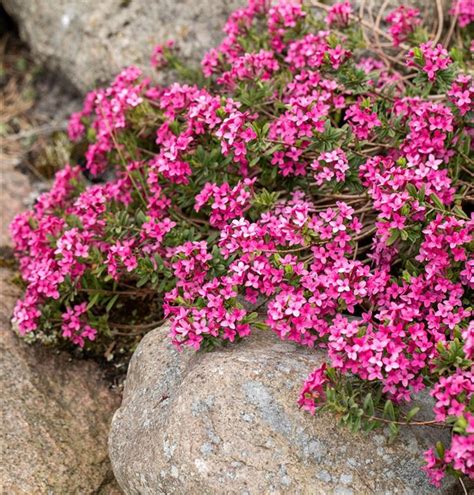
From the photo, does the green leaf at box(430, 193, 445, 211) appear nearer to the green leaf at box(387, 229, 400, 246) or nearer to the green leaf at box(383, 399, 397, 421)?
the green leaf at box(387, 229, 400, 246)

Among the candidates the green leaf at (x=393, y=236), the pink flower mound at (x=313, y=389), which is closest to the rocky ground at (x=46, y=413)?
the pink flower mound at (x=313, y=389)

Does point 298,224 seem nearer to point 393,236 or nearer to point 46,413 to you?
point 393,236

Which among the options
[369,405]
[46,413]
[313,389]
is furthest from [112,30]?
[369,405]

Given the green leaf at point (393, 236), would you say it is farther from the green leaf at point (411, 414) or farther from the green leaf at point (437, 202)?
the green leaf at point (411, 414)

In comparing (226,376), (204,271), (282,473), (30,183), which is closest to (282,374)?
(226,376)

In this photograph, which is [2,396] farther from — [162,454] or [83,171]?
[83,171]

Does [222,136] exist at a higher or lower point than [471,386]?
higher
